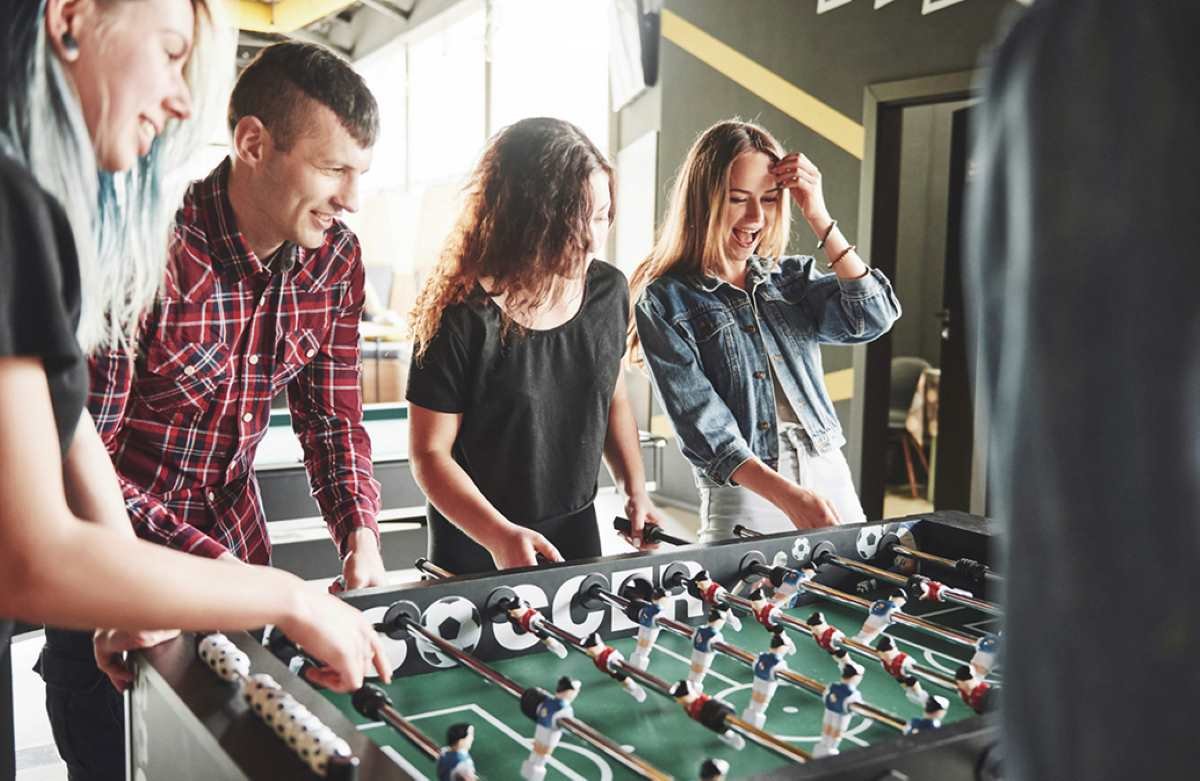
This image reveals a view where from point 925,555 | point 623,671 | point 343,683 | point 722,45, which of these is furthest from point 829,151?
point 343,683

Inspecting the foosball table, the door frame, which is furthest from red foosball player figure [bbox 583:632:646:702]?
the door frame

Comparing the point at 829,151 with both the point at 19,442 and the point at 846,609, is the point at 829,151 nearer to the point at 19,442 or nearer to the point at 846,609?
the point at 846,609

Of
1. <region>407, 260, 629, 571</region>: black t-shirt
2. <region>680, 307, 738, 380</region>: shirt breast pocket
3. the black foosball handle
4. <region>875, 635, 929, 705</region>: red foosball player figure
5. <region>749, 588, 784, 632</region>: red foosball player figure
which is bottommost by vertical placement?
<region>875, 635, 929, 705</region>: red foosball player figure

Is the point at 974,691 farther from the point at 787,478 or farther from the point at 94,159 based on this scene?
the point at 94,159

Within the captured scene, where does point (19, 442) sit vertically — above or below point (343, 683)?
above

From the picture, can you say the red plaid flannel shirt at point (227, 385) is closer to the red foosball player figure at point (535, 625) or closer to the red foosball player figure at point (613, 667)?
the red foosball player figure at point (535, 625)

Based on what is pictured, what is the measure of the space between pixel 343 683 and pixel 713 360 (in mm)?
A: 1508

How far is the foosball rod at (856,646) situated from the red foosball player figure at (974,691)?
0.07 ft

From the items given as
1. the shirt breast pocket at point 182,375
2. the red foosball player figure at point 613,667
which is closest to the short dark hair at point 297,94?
the shirt breast pocket at point 182,375

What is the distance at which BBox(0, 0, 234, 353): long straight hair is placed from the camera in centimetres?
94

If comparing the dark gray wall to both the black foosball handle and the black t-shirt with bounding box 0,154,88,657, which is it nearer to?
the black foosball handle

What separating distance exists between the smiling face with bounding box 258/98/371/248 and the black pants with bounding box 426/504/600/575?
2.38 feet

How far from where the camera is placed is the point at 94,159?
3.31 ft

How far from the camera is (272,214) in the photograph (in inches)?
74.5
